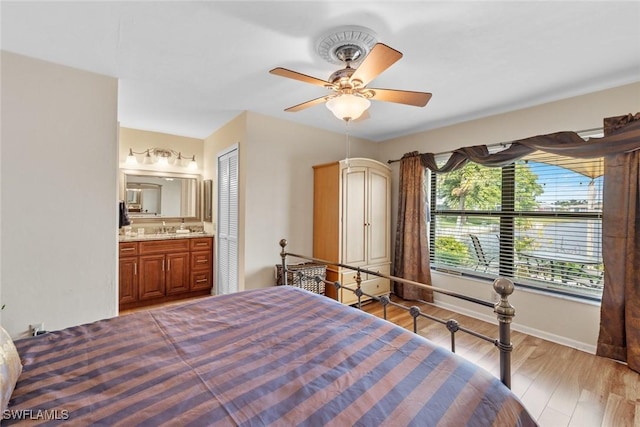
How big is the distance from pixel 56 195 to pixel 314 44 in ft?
7.24

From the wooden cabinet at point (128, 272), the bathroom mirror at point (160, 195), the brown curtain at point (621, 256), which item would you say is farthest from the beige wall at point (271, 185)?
the brown curtain at point (621, 256)

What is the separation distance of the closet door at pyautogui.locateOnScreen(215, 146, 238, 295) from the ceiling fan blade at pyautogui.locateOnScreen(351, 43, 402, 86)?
206cm

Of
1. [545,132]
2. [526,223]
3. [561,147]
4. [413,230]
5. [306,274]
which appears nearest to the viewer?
[561,147]

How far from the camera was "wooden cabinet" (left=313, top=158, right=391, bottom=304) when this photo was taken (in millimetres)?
3314

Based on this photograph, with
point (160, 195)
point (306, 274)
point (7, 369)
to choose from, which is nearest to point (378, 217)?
point (306, 274)

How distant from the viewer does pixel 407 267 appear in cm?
371

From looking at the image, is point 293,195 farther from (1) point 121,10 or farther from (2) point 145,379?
(2) point 145,379

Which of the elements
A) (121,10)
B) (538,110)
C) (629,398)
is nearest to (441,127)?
(538,110)

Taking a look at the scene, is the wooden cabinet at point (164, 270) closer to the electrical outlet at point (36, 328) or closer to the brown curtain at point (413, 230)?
the electrical outlet at point (36, 328)

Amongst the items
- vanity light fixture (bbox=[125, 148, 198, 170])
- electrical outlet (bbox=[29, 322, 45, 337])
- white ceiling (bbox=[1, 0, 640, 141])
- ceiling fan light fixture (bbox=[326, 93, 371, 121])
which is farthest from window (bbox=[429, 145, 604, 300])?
electrical outlet (bbox=[29, 322, 45, 337])

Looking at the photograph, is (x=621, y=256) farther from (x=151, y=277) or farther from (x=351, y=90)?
(x=151, y=277)

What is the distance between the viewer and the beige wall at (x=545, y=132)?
243 centimetres

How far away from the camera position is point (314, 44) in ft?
5.95

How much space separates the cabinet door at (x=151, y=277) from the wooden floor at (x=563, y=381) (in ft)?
10.5
